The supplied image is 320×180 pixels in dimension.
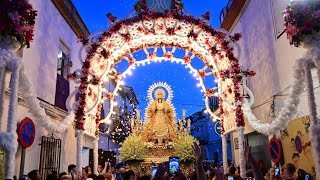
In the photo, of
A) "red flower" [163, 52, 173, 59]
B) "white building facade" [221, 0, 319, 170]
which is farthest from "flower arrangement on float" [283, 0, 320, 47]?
"red flower" [163, 52, 173, 59]

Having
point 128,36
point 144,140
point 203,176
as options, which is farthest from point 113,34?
point 203,176

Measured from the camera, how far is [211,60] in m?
9.73

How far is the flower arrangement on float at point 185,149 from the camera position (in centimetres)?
1053

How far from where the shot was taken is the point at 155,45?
33.2 ft

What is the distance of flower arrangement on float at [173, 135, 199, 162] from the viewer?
10.5 m

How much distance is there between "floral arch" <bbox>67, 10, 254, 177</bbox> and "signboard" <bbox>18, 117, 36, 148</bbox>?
1.09 m

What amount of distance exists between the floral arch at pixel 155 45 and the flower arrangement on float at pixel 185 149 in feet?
4.59

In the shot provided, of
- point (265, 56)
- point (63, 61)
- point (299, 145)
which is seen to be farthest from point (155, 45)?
point (299, 145)

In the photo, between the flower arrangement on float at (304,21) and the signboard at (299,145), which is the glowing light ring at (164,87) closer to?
the signboard at (299,145)

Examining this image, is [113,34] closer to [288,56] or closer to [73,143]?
[288,56]

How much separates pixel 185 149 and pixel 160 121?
2193 millimetres

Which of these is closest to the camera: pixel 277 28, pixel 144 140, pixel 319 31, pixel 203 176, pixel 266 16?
pixel 203 176

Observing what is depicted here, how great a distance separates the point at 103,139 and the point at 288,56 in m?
14.9

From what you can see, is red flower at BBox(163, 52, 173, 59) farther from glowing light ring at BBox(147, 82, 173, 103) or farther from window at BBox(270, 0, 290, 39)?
window at BBox(270, 0, 290, 39)
